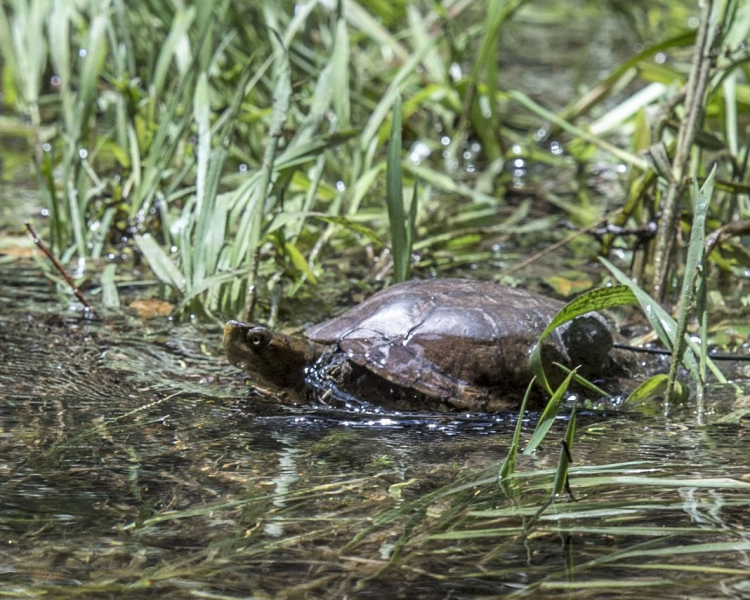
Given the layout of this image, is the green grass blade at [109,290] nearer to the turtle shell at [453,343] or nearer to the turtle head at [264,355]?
the turtle head at [264,355]

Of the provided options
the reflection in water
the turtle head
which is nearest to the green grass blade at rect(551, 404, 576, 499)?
the reflection in water

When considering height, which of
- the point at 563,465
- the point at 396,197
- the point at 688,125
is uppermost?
the point at 688,125

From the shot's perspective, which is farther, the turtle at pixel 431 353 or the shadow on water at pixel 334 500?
the turtle at pixel 431 353

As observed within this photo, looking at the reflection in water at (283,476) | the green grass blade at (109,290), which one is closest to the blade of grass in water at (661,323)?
the reflection in water at (283,476)

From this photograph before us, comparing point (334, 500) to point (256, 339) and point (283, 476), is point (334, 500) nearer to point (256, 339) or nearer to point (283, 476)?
point (283, 476)

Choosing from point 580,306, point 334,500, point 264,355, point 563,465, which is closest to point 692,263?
point 580,306

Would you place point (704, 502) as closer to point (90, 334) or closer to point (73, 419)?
point (73, 419)

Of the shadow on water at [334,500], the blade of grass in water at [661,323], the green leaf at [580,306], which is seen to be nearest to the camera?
the shadow on water at [334,500]

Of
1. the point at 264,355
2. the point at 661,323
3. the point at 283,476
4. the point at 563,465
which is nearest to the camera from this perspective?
the point at 563,465
